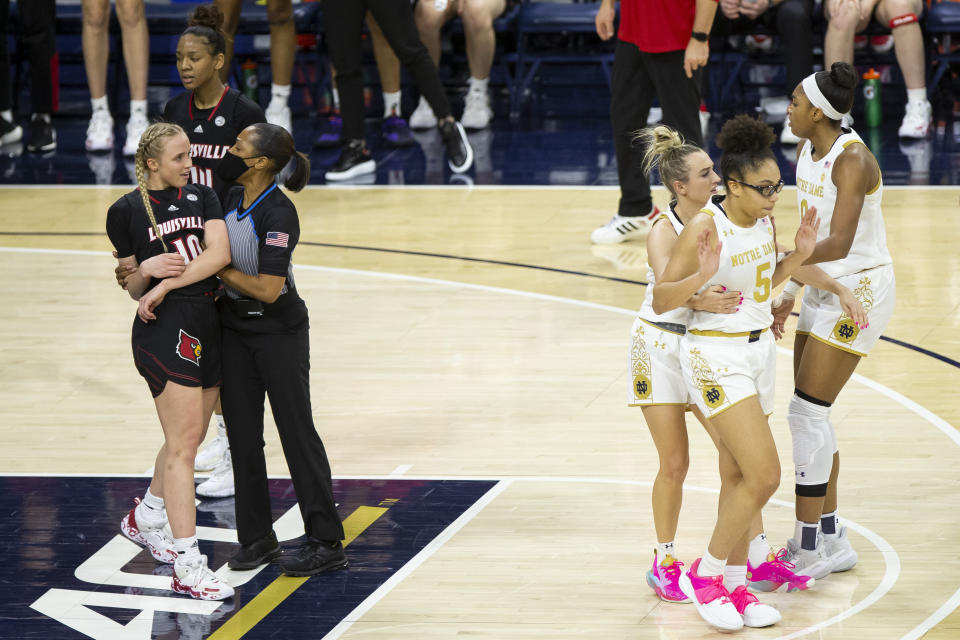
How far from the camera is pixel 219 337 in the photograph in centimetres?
490

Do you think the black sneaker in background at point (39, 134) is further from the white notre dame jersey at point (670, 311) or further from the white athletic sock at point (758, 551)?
the white athletic sock at point (758, 551)

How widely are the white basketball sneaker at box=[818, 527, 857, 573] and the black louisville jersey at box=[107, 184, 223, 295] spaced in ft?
7.15

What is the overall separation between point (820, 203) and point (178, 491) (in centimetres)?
226

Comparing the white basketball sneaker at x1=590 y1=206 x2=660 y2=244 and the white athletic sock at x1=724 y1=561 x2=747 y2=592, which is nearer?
the white athletic sock at x1=724 y1=561 x2=747 y2=592

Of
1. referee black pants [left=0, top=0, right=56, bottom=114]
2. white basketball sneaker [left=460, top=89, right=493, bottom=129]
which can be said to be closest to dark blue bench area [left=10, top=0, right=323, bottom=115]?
referee black pants [left=0, top=0, right=56, bottom=114]

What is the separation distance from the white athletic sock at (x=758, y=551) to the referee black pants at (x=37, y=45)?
900 centimetres

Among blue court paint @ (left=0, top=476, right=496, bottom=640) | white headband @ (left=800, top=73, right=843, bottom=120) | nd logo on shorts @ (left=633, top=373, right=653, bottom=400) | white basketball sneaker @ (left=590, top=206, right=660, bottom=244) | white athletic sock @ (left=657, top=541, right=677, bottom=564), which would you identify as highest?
white headband @ (left=800, top=73, right=843, bottom=120)

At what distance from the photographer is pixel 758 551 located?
477 centimetres

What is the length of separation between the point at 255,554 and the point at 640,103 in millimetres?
4901

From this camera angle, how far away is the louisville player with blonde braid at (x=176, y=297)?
4750 millimetres

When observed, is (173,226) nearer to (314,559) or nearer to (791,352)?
(314,559)

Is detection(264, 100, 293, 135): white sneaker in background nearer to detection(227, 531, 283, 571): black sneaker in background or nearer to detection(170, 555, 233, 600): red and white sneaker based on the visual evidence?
detection(227, 531, 283, 571): black sneaker in background

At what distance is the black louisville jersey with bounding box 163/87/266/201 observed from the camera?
5.83 meters

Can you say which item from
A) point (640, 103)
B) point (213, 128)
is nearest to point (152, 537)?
point (213, 128)
